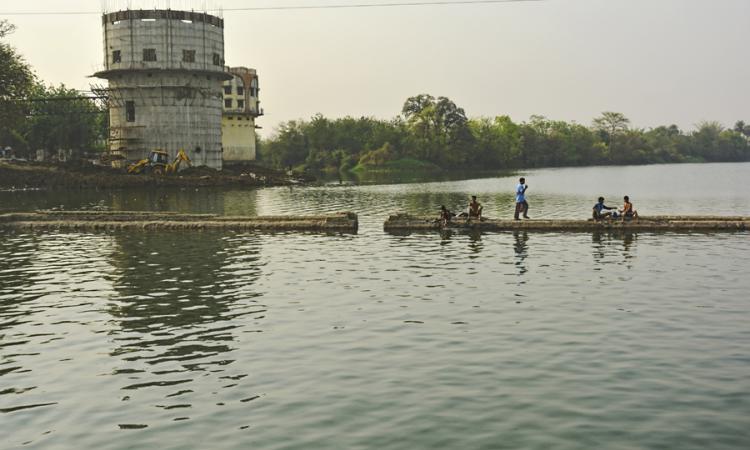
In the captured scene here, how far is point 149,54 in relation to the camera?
8294 cm

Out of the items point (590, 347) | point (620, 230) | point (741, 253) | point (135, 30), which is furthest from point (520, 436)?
point (135, 30)

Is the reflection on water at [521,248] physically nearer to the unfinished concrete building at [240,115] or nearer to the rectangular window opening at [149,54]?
the rectangular window opening at [149,54]

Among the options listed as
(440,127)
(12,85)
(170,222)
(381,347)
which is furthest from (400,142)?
(381,347)

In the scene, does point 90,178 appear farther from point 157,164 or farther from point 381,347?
point 381,347

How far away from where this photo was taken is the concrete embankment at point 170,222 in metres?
36.0

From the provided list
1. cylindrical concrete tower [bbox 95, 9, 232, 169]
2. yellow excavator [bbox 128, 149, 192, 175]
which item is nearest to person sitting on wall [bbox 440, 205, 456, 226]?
yellow excavator [bbox 128, 149, 192, 175]

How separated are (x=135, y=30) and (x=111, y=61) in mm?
4520

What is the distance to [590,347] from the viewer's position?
575 inches

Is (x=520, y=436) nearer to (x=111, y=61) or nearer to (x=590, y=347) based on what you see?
(x=590, y=347)

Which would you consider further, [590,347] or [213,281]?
[213,281]

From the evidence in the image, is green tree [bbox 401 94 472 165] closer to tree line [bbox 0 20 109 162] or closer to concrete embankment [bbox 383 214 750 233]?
tree line [bbox 0 20 109 162]

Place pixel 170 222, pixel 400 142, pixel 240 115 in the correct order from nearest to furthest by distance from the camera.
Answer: pixel 170 222, pixel 240 115, pixel 400 142

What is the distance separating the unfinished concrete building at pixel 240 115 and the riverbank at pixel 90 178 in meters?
34.7

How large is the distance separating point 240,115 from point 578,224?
309 ft
